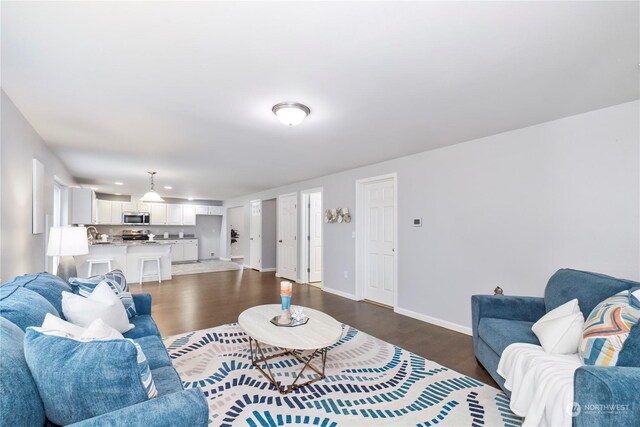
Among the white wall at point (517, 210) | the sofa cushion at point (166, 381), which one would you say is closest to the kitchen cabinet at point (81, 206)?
the sofa cushion at point (166, 381)

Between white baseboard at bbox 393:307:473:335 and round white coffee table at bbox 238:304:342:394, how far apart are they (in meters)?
1.75

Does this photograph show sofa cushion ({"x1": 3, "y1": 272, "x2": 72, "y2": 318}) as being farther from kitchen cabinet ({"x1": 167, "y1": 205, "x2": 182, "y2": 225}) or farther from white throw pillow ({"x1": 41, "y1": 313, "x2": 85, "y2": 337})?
kitchen cabinet ({"x1": 167, "y1": 205, "x2": 182, "y2": 225})

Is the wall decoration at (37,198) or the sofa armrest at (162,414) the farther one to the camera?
the wall decoration at (37,198)

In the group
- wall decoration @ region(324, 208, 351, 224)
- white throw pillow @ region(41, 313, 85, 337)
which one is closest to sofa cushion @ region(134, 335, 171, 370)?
white throw pillow @ region(41, 313, 85, 337)

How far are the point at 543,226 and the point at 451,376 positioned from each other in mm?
1727

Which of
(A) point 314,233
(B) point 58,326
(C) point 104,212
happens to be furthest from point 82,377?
(C) point 104,212

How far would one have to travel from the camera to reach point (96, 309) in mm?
2021

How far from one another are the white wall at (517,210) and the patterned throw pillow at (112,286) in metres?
3.35

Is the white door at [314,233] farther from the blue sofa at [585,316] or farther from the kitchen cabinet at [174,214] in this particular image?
the kitchen cabinet at [174,214]

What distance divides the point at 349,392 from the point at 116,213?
9.62 metres

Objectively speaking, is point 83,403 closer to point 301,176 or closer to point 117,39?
point 117,39

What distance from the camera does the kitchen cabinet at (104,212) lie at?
893 centimetres

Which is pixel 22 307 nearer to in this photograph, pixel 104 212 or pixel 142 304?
pixel 142 304

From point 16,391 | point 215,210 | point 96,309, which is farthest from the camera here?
point 215,210
